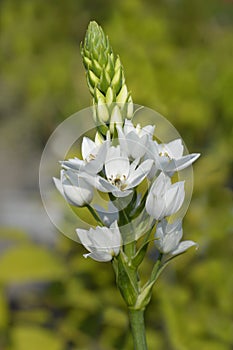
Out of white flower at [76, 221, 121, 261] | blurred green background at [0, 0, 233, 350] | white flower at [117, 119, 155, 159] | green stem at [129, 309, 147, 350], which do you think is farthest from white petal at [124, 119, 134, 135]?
blurred green background at [0, 0, 233, 350]

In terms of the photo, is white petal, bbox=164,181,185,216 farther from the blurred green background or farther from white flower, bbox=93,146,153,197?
the blurred green background

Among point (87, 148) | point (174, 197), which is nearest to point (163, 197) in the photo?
point (174, 197)

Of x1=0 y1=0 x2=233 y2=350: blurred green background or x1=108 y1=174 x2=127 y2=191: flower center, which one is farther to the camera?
x1=0 y1=0 x2=233 y2=350: blurred green background

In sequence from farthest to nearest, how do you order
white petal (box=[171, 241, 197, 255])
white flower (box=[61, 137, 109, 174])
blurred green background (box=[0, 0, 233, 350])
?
1. blurred green background (box=[0, 0, 233, 350])
2. white petal (box=[171, 241, 197, 255])
3. white flower (box=[61, 137, 109, 174])

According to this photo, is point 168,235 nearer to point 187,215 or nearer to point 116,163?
point 116,163

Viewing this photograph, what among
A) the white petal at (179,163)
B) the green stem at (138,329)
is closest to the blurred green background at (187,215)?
the green stem at (138,329)

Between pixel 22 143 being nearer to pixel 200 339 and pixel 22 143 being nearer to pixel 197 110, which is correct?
pixel 197 110

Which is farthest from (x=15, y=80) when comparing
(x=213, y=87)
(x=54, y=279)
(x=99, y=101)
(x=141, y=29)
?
(x=99, y=101)
